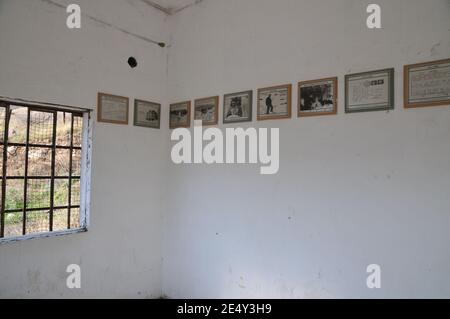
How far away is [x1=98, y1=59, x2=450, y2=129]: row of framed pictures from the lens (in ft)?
7.11

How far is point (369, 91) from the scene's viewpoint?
7.84ft

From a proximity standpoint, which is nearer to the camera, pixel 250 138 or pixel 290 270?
pixel 290 270

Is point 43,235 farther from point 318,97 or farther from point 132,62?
point 318,97

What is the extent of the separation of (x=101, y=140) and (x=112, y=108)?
329mm

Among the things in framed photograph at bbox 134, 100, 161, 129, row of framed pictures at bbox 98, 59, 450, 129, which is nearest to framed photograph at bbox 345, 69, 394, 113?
row of framed pictures at bbox 98, 59, 450, 129

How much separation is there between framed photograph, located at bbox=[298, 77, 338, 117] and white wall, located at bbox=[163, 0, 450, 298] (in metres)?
0.05

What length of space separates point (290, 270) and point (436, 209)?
1163mm

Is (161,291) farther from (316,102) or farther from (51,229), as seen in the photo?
(316,102)

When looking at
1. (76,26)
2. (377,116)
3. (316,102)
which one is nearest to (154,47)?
(76,26)

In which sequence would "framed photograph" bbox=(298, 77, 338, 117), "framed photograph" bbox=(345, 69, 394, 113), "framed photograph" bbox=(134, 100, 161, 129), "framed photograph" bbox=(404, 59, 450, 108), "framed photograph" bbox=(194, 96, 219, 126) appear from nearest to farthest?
1. "framed photograph" bbox=(404, 59, 450, 108)
2. "framed photograph" bbox=(345, 69, 394, 113)
3. "framed photograph" bbox=(298, 77, 338, 117)
4. "framed photograph" bbox=(194, 96, 219, 126)
5. "framed photograph" bbox=(134, 100, 161, 129)

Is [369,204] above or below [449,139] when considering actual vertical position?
below

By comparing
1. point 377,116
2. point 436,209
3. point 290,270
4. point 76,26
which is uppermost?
point 76,26

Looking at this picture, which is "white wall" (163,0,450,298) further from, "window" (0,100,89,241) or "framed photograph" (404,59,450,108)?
"window" (0,100,89,241)
